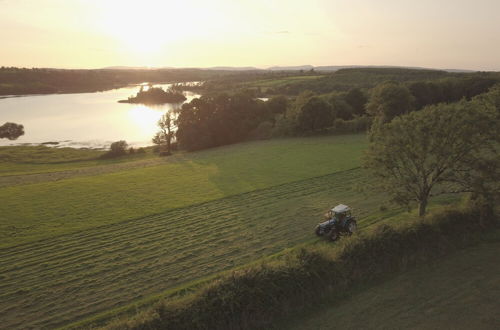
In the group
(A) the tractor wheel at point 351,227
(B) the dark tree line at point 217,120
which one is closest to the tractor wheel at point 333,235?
(A) the tractor wheel at point 351,227

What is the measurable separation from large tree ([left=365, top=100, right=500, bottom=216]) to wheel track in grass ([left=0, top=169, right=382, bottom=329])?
6.09m

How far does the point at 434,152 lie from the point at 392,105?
52.1m

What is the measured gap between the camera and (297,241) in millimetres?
23375

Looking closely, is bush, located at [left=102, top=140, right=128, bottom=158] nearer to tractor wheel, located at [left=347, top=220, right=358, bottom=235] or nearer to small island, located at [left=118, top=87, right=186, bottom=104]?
tractor wheel, located at [left=347, top=220, right=358, bottom=235]

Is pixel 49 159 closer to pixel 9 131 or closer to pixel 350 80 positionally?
pixel 9 131

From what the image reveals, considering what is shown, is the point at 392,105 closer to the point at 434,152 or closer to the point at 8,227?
the point at 434,152

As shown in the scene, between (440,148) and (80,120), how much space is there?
124667 millimetres

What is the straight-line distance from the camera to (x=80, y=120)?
121438 millimetres

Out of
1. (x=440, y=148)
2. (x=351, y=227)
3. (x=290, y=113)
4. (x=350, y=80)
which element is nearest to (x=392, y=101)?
(x=290, y=113)

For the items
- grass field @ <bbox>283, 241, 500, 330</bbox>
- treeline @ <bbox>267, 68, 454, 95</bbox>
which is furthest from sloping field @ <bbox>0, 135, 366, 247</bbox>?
treeline @ <bbox>267, 68, 454, 95</bbox>

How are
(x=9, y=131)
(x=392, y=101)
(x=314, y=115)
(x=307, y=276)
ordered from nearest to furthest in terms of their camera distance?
(x=307, y=276), (x=392, y=101), (x=314, y=115), (x=9, y=131)

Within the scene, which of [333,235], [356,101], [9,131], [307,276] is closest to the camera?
[307,276]

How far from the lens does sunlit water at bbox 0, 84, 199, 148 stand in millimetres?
93875

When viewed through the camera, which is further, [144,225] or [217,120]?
[217,120]
